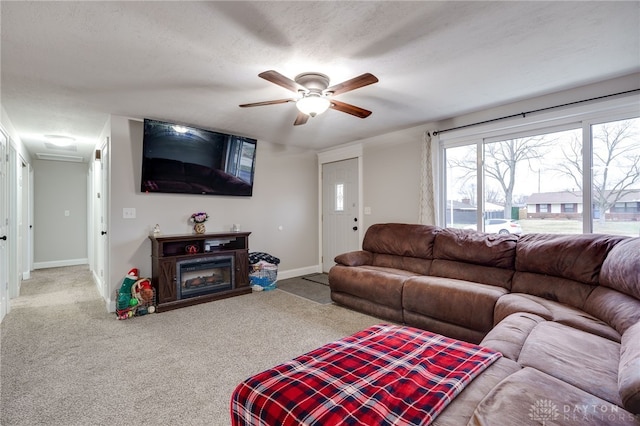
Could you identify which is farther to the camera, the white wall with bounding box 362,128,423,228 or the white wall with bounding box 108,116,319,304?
A: the white wall with bounding box 362,128,423,228

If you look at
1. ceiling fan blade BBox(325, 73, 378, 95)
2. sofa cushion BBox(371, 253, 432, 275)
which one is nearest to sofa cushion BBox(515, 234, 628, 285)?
sofa cushion BBox(371, 253, 432, 275)

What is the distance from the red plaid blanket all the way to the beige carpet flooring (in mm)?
744

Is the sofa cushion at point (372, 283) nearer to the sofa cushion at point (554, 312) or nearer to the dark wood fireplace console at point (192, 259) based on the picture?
the sofa cushion at point (554, 312)

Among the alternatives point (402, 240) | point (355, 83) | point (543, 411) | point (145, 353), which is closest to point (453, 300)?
point (402, 240)

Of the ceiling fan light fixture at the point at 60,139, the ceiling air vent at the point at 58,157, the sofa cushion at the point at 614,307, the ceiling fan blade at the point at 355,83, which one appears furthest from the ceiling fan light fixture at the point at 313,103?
the ceiling air vent at the point at 58,157

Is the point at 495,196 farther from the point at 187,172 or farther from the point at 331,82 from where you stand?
the point at 187,172

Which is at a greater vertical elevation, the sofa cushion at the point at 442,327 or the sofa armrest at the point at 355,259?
the sofa armrest at the point at 355,259

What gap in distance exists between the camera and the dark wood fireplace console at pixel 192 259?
3.58m

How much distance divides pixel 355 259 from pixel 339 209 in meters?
1.63

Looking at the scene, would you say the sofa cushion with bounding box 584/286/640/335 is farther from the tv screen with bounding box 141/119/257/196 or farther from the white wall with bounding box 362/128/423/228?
the tv screen with bounding box 141/119/257/196

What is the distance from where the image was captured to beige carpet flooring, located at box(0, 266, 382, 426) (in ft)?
5.88

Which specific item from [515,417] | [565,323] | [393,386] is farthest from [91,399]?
[565,323]

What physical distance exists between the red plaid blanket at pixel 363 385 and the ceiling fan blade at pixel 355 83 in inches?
69.1

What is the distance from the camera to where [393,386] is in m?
1.17
